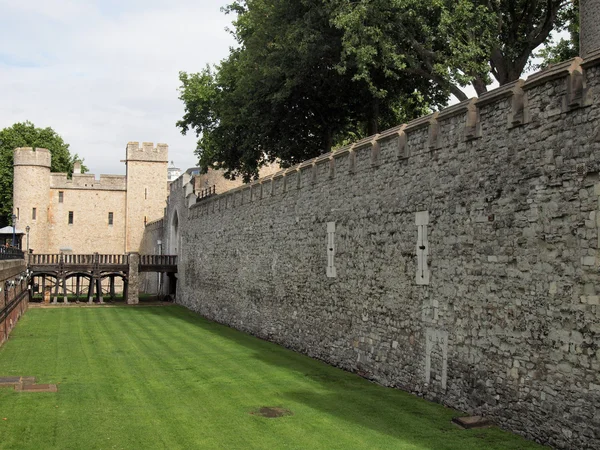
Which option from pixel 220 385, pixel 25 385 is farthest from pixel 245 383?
A: pixel 25 385

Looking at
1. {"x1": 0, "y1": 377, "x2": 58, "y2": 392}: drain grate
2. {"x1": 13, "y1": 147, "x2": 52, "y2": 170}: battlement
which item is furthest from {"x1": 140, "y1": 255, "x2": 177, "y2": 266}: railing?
{"x1": 0, "y1": 377, "x2": 58, "y2": 392}: drain grate

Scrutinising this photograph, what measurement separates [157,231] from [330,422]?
38880 millimetres

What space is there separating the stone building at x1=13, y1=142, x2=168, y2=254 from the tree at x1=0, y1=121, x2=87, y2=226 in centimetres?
470

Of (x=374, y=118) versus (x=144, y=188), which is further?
(x=144, y=188)

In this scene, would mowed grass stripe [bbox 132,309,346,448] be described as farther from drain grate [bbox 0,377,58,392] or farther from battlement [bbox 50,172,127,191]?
battlement [bbox 50,172,127,191]

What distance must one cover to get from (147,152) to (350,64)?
34.5m

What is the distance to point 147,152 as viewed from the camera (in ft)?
177

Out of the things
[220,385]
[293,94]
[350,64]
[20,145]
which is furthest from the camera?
[20,145]


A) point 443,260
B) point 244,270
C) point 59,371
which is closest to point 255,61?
point 244,270

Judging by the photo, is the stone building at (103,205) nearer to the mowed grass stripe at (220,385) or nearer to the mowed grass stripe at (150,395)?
the mowed grass stripe at (220,385)

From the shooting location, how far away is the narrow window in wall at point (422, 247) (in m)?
11.7

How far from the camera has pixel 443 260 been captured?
11211 millimetres

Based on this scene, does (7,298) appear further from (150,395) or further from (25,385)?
(150,395)

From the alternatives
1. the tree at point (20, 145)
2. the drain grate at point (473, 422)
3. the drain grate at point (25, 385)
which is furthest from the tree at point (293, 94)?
the tree at point (20, 145)
